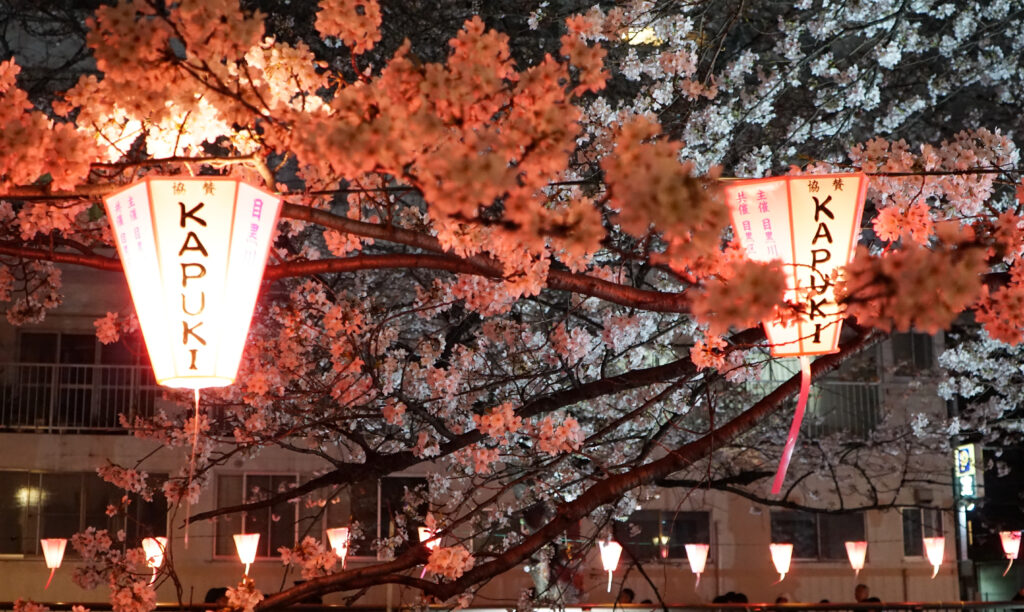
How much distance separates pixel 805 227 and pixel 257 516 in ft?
47.8

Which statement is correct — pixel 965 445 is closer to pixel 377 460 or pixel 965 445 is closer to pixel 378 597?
pixel 378 597

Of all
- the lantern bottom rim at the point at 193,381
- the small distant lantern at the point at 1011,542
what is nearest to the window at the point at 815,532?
the small distant lantern at the point at 1011,542

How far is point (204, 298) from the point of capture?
3713 mm

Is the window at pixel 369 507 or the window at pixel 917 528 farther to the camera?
the window at pixel 917 528

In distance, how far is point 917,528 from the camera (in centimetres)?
1964

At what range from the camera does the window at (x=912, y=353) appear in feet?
64.6

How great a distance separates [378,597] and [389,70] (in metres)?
15.3

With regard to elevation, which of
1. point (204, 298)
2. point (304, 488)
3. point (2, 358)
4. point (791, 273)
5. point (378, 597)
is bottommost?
point (378, 597)

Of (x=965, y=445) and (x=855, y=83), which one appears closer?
(x=855, y=83)

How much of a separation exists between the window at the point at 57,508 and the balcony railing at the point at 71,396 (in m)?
0.90

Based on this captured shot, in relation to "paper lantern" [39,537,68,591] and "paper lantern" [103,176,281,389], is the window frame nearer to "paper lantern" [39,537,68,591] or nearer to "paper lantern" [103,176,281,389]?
"paper lantern" [39,537,68,591]

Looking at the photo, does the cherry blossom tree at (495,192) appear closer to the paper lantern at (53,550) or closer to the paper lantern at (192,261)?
the paper lantern at (192,261)

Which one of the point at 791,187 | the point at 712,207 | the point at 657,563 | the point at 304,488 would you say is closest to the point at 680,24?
the point at 791,187

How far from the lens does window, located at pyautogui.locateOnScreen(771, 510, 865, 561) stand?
18922 millimetres
